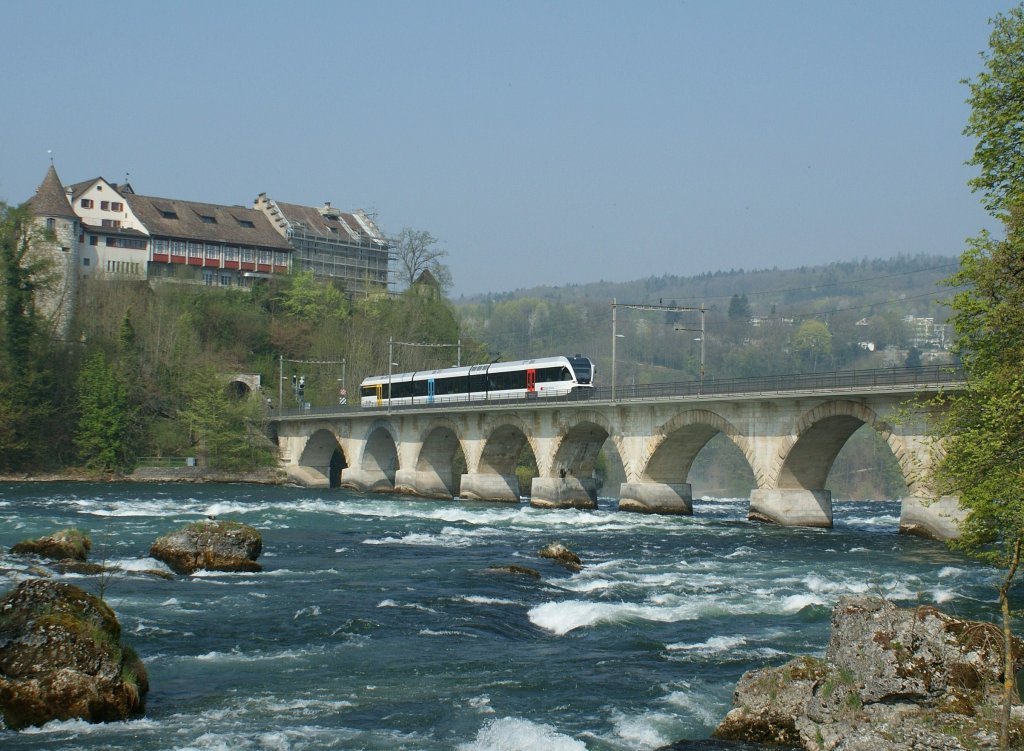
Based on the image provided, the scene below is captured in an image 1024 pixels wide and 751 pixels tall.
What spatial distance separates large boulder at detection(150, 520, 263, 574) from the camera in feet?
94.6

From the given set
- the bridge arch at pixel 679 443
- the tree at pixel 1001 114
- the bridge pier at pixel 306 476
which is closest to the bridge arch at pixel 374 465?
the bridge pier at pixel 306 476

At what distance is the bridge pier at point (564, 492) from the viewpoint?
56.2 m

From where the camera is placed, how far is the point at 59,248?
89.8m

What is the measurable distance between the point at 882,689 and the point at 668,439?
36.3 meters

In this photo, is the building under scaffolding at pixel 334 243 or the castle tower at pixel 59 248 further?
the building under scaffolding at pixel 334 243

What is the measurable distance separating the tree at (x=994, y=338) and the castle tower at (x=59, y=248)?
2979 inches

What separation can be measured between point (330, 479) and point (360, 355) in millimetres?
12756

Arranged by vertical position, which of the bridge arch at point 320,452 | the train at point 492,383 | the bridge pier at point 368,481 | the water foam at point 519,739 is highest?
the train at point 492,383

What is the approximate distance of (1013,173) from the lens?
70.3ft

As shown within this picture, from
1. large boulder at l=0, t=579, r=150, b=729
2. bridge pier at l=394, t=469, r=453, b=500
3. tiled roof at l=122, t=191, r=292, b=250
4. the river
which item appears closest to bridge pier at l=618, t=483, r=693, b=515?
the river

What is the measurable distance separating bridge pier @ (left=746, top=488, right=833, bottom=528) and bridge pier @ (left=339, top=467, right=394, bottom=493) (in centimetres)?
3427

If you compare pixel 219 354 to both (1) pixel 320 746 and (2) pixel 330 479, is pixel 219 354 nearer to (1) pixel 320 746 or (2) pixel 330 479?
(2) pixel 330 479

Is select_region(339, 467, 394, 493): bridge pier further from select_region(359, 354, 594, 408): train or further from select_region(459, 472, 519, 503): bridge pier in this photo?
select_region(459, 472, 519, 503): bridge pier

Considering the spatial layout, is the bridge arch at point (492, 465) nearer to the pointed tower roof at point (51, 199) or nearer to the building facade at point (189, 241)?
the building facade at point (189, 241)
